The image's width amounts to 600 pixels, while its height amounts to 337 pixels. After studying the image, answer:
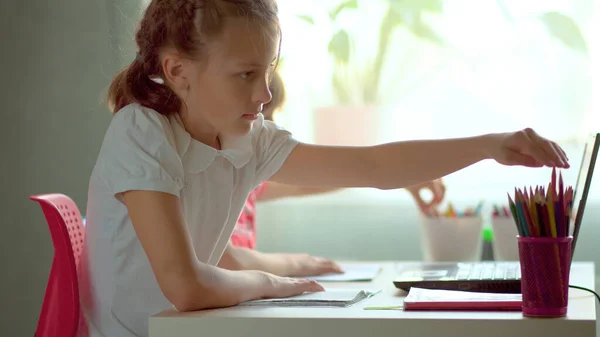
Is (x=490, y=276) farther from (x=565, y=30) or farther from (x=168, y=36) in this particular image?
(x=565, y=30)

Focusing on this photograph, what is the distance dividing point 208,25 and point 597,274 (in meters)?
1.45

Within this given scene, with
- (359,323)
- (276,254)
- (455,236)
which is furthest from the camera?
(455,236)

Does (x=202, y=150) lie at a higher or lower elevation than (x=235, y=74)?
lower

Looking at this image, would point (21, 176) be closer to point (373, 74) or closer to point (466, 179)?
point (373, 74)

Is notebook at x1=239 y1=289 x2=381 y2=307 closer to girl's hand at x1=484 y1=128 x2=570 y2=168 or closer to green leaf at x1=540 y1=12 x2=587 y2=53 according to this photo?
girl's hand at x1=484 y1=128 x2=570 y2=168

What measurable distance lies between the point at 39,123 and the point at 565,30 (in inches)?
53.9

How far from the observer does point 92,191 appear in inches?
48.2

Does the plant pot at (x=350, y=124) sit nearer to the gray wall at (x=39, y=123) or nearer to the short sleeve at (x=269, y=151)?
the gray wall at (x=39, y=123)

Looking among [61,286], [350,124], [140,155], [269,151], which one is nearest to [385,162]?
[269,151]

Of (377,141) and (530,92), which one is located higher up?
(530,92)

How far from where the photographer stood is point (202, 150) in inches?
47.7

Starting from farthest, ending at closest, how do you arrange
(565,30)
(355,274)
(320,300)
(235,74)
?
1. (565,30)
2. (355,274)
3. (235,74)
4. (320,300)

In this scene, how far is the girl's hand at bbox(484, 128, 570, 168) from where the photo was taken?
105cm

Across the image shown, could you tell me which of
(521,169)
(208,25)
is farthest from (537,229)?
(521,169)
